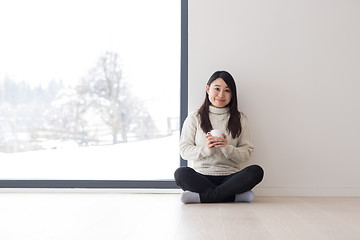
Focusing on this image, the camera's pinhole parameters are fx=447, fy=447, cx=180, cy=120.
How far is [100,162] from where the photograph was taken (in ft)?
12.1

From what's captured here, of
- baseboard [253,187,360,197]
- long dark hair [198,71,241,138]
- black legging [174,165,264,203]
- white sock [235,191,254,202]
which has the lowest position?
baseboard [253,187,360,197]

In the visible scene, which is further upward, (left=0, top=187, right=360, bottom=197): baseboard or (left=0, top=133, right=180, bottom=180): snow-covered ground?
(left=0, top=133, right=180, bottom=180): snow-covered ground

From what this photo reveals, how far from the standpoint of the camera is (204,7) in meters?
3.39

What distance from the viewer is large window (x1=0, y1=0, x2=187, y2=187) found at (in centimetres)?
362

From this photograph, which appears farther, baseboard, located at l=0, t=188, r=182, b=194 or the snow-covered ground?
the snow-covered ground

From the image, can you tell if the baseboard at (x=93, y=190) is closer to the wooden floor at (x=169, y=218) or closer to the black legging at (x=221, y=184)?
the wooden floor at (x=169, y=218)

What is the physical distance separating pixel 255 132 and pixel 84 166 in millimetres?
1431

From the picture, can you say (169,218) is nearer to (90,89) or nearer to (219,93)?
(219,93)

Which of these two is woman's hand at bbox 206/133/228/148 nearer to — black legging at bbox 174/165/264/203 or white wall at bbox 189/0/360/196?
black legging at bbox 174/165/264/203

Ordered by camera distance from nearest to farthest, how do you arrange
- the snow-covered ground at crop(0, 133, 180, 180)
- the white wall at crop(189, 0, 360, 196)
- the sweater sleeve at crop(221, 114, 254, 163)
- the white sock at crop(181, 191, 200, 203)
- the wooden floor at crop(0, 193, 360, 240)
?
the wooden floor at crop(0, 193, 360, 240)
the white sock at crop(181, 191, 200, 203)
the sweater sleeve at crop(221, 114, 254, 163)
the white wall at crop(189, 0, 360, 196)
the snow-covered ground at crop(0, 133, 180, 180)

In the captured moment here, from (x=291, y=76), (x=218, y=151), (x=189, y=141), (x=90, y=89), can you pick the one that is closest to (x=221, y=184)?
(x=218, y=151)

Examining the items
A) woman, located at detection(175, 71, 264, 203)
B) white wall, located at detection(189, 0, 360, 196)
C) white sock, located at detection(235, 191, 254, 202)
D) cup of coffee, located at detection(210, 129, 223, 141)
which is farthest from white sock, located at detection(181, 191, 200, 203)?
white wall, located at detection(189, 0, 360, 196)

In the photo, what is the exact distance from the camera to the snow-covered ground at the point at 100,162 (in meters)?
3.61

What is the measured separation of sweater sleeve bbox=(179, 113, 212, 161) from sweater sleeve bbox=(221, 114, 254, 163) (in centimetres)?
18
